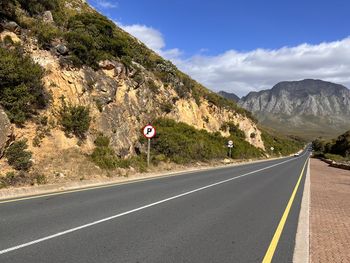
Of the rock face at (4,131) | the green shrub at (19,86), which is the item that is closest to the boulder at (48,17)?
the green shrub at (19,86)

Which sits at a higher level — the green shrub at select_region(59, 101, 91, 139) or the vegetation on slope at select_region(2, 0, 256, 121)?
the vegetation on slope at select_region(2, 0, 256, 121)

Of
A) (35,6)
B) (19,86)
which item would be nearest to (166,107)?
(35,6)

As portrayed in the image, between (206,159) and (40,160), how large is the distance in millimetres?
24646

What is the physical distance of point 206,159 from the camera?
41.8 m

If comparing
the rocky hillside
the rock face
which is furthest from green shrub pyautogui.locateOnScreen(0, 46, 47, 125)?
the rock face

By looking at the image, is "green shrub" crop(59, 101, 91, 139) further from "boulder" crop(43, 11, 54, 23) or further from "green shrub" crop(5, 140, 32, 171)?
"boulder" crop(43, 11, 54, 23)

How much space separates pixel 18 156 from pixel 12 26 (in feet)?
34.3

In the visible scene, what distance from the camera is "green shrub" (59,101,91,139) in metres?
22.8

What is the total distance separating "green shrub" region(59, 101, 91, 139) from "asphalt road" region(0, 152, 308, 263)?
29.4 feet

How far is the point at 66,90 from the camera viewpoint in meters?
25.1

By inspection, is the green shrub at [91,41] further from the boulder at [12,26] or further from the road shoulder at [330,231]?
the road shoulder at [330,231]

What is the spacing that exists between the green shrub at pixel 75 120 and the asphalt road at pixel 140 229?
8962 millimetres

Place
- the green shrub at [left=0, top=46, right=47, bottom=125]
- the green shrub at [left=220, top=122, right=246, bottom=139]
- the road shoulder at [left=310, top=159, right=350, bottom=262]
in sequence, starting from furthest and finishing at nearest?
the green shrub at [left=220, top=122, right=246, bottom=139] < the green shrub at [left=0, top=46, right=47, bottom=125] < the road shoulder at [left=310, top=159, right=350, bottom=262]

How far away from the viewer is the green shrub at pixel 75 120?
22.8 m
